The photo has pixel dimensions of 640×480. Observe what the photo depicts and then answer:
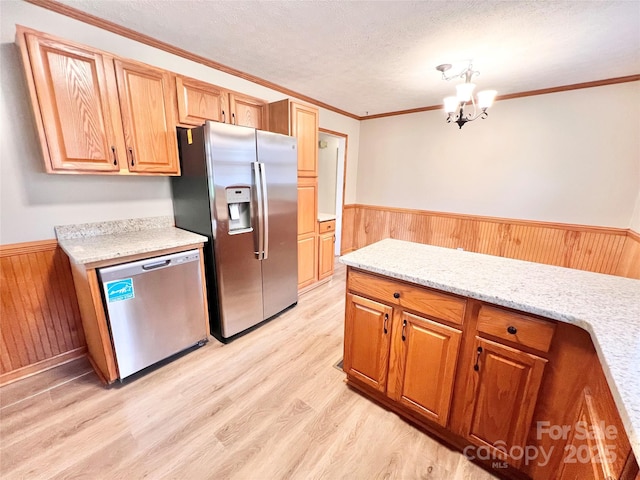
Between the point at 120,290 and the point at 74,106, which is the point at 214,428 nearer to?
the point at 120,290

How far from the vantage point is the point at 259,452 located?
1.40 metres

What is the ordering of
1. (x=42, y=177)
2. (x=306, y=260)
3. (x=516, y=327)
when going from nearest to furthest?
Answer: (x=516, y=327), (x=42, y=177), (x=306, y=260)

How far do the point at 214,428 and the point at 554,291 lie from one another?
6.25 ft

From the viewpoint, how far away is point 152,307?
6.03ft

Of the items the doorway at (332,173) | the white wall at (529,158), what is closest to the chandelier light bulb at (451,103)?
the white wall at (529,158)

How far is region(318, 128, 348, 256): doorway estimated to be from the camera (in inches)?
171

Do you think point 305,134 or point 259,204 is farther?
point 305,134

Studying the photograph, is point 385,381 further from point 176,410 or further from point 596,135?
point 596,135

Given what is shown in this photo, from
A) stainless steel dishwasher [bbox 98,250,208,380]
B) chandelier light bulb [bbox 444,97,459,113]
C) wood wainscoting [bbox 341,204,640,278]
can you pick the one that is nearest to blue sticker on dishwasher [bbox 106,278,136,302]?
stainless steel dishwasher [bbox 98,250,208,380]

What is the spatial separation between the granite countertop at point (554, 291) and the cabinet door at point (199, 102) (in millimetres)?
1749

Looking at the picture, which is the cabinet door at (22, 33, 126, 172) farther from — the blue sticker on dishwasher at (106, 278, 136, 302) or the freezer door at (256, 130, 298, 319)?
the freezer door at (256, 130, 298, 319)

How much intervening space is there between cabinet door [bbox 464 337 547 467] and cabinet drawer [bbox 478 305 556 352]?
2.2 inches

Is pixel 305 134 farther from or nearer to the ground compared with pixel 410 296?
farther from the ground

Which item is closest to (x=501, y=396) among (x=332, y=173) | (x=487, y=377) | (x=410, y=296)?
(x=487, y=377)
